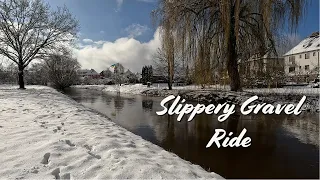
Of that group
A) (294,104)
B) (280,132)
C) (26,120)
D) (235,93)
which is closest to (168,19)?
(235,93)

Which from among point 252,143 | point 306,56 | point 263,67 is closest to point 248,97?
point 263,67

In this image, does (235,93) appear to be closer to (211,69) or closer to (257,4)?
(211,69)

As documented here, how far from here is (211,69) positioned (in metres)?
15.6

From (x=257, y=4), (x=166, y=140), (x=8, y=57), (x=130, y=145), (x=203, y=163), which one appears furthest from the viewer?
(x=8, y=57)

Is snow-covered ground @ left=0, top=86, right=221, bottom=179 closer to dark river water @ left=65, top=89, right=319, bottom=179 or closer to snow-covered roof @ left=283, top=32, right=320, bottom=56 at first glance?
dark river water @ left=65, top=89, right=319, bottom=179

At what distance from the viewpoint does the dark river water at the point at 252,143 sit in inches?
205

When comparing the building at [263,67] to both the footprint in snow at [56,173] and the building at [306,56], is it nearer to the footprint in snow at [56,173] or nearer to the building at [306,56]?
the footprint in snow at [56,173]

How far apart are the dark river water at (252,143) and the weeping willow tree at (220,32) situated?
4.81 meters

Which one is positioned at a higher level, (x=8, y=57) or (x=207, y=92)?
(x=8, y=57)

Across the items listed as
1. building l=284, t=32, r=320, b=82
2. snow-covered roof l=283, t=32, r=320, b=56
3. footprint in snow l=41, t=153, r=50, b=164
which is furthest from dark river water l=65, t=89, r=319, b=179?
snow-covered roof l=283, t=32, r=320, b=56

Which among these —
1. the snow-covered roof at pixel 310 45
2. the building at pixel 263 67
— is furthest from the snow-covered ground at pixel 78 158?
the snow-covered roof at pixel 310 45

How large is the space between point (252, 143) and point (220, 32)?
32.3 ft

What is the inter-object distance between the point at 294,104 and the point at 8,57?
24373mm

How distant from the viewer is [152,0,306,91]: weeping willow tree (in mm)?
14826
